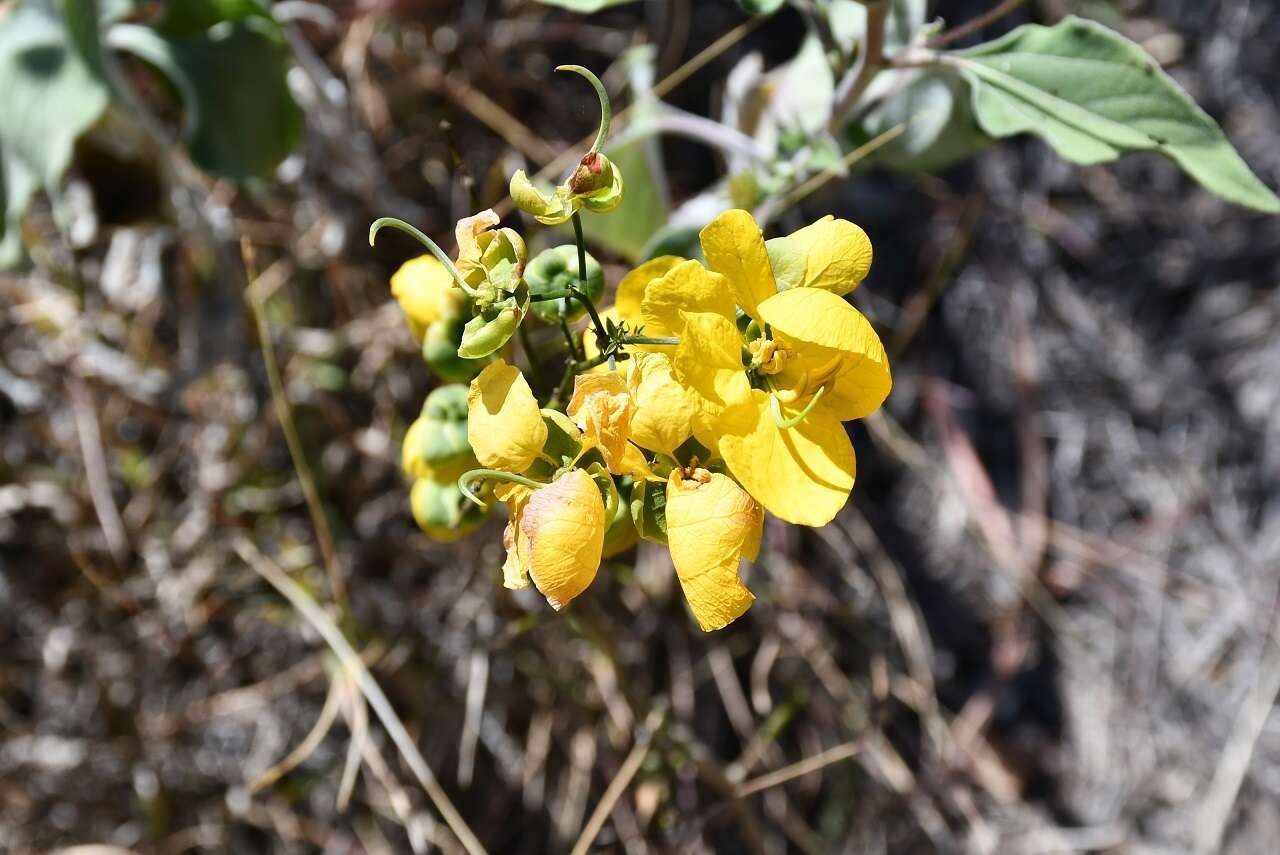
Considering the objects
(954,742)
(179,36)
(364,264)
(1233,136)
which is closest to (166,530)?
(364,264)

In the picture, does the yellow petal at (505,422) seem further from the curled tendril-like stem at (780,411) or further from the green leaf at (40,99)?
the green leaf at (40,99)

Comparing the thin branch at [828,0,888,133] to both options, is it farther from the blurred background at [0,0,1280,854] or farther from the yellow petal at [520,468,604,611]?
the yellow petal at [520,468,604,611]

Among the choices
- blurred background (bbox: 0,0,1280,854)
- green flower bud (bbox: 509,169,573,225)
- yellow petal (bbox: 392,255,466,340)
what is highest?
green flower bud (bbox: 509,169,573,225)

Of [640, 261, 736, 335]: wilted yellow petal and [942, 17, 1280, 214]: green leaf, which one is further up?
[640, 261, 736, 335]: wilted yellow petal

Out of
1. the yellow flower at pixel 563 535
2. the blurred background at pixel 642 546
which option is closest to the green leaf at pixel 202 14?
the blurred background at pixel 642 546

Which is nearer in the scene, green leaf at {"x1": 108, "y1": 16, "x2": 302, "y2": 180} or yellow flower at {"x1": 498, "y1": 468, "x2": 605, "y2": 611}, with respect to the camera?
yellow flower at {"x1": 498, "y1": 468, "x2": 605, "y2": 611}

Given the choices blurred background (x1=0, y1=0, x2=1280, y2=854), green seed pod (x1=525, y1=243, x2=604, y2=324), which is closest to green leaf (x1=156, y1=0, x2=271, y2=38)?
blurred background (x1=0, y1=0, x2=1280, y2=854)

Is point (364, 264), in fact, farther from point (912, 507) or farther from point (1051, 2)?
point (1051, 2)
